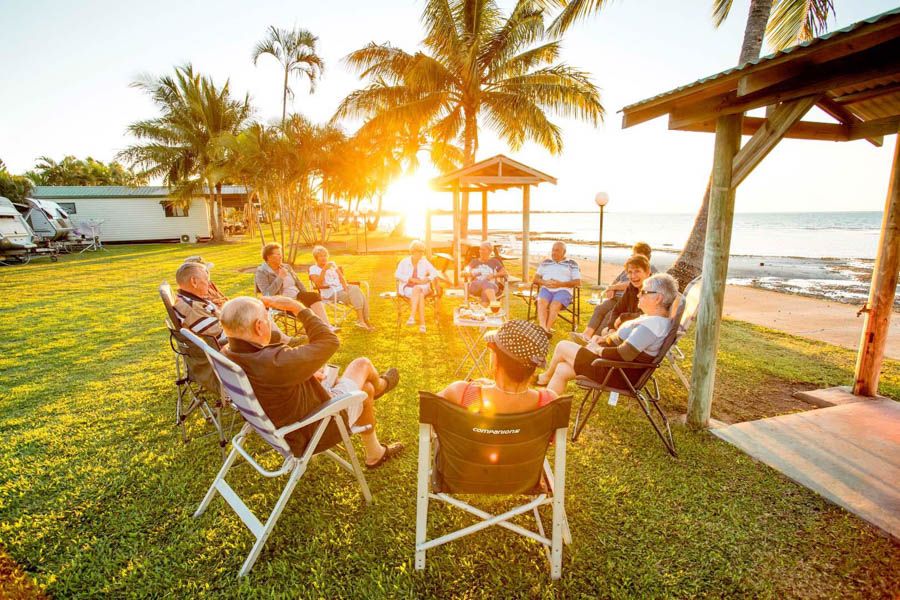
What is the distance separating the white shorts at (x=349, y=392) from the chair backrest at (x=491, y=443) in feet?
2.73

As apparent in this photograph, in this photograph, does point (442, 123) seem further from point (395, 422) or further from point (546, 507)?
point (546, 507)

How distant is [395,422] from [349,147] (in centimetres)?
1833

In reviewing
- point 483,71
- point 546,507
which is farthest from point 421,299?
point 483,71

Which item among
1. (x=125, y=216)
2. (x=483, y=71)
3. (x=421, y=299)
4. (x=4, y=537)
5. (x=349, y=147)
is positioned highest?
(x=483, y=71)

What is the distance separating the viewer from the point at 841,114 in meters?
4.34

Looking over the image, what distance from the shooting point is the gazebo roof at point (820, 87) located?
7.84ft

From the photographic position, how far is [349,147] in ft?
64.6

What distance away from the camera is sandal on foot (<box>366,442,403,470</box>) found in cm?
321

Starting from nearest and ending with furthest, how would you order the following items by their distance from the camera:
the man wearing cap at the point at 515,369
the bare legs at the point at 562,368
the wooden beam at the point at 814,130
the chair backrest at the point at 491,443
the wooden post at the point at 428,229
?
the chair backrest at the point at 491,443 < the man wearing cap at the point at 515,369 < the bare legs at the point at 562,368 < the wooden beam at the point at 814,130 < the wooden post at the point at 428,229

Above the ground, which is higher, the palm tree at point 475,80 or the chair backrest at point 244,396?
the palm tree at point 475,80

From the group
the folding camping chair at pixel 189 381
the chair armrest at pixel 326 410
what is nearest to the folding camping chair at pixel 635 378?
the chair armrest at pixel 326 410

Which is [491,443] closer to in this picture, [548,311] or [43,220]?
[548,311]

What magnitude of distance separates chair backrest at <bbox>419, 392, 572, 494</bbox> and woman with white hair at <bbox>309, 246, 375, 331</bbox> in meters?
4.79

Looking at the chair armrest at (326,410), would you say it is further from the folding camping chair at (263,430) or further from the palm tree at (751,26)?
the palm tree at (751,26)
